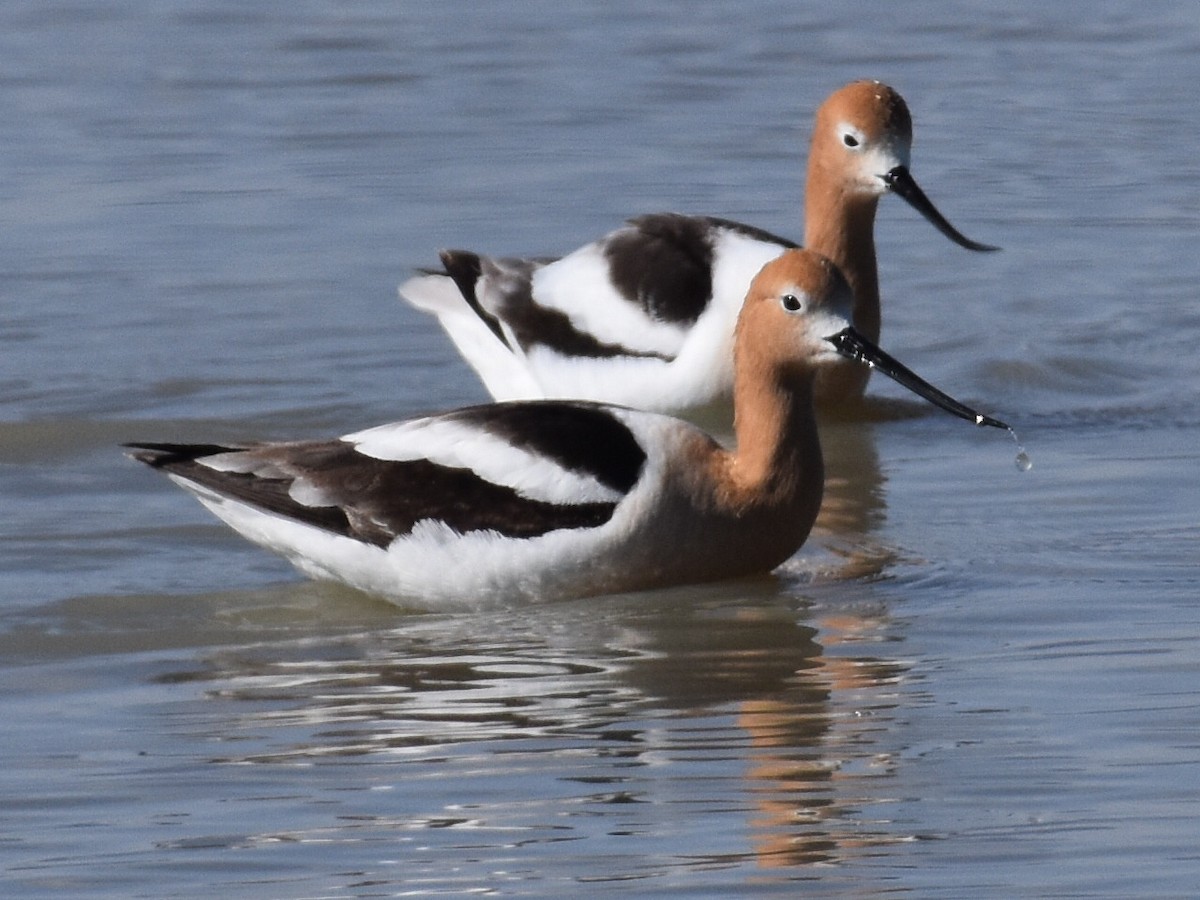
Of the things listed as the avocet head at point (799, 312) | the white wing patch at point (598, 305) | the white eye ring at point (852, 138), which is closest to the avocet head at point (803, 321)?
the avocet head at point (799, 312)

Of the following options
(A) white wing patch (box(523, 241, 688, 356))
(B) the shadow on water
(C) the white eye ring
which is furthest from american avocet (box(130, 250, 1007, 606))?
(C) the white eye ring

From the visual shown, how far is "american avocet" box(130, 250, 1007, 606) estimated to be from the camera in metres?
7.25

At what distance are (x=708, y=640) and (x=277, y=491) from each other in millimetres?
1339

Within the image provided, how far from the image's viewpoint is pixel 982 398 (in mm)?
9930

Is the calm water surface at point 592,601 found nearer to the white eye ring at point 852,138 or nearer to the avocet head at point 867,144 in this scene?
the avocet head at point 867,144

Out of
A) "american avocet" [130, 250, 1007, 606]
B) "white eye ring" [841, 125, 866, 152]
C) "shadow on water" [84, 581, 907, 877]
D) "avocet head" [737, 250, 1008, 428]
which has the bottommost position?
"shadow on water" [84, 581, 907, 877]

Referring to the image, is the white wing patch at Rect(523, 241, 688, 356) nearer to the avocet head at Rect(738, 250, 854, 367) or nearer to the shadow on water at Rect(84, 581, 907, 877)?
the avocet head at Rect(738, 250, 854, 367)

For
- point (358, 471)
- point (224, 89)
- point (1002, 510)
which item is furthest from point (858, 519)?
point (224, 89)

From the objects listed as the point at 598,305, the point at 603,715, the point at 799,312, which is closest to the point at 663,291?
the point at 598,305

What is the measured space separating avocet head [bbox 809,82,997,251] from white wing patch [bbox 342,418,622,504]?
3268mm

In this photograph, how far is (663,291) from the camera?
977cm

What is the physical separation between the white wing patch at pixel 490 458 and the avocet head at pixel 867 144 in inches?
129

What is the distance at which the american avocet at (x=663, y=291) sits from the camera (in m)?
9.69

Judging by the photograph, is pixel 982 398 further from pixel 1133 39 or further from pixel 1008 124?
pixel 1133 39
